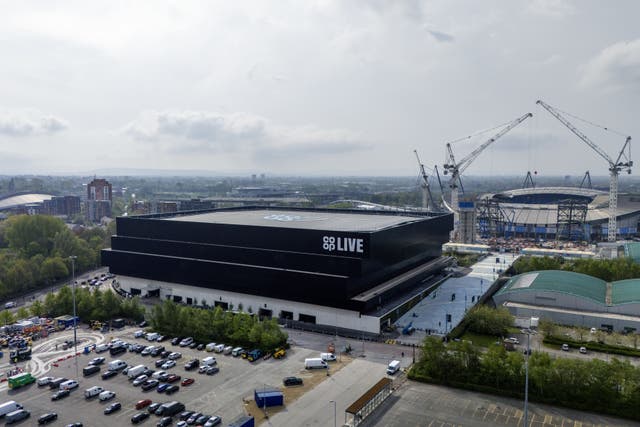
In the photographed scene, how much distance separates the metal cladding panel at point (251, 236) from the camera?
2753 inches

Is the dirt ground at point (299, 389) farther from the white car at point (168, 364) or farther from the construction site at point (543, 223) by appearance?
the construction site at point (543, 223)

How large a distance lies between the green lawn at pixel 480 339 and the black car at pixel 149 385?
127 feet

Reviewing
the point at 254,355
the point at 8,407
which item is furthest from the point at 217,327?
the point at 8,407

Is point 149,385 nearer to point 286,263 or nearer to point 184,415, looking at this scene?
point 184,415

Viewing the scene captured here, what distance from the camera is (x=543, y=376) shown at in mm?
44844

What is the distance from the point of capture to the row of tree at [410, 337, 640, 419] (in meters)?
42.8

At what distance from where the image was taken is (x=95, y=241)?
13025cm

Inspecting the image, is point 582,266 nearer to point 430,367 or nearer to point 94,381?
point 430,367

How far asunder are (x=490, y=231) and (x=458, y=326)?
355ft

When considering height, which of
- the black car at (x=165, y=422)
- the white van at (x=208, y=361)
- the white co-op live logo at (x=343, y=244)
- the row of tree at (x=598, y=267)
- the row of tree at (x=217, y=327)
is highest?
the white co-op live logo at (x=343, y=244)

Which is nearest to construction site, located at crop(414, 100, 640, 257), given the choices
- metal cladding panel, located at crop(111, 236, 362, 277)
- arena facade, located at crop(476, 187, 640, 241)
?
arena facade, located at crop(476, 187, 640, 241)

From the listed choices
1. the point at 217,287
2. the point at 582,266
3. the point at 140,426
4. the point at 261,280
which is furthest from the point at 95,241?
the point at 582,266

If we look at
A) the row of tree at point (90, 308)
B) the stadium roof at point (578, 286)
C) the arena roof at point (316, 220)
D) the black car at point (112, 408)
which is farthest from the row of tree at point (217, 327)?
the stadium roof at point (578, 286)

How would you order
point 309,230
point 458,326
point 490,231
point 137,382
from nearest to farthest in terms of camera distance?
point 137,382, point 458,326, point 309,230, point 490,231
